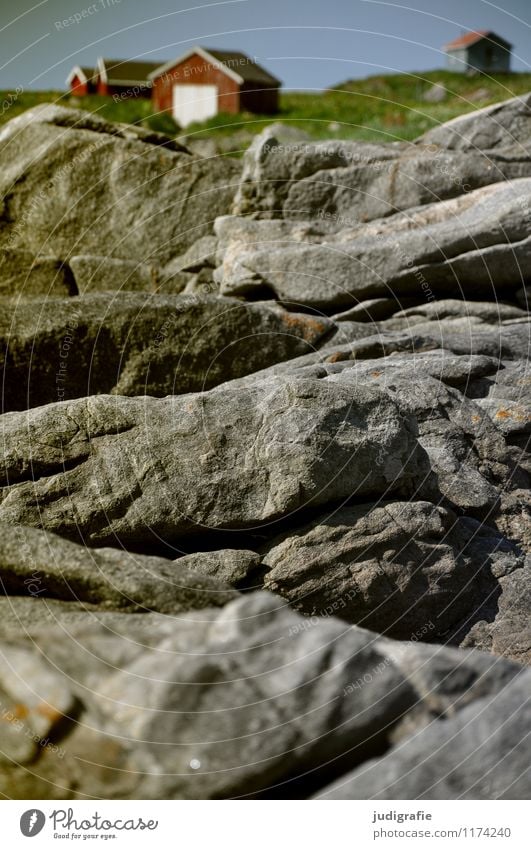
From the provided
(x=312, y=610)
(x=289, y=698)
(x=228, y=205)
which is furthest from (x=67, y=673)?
(x=228, y=205)

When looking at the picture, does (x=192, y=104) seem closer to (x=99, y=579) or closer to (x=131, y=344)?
(x=131, y=344)

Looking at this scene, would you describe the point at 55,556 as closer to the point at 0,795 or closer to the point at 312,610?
the point at 0,795

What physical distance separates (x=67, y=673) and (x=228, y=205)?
657 inches

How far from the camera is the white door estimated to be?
67.4 meters

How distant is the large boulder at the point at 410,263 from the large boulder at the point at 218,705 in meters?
11.8

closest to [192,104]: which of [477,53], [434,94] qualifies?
[434,94]

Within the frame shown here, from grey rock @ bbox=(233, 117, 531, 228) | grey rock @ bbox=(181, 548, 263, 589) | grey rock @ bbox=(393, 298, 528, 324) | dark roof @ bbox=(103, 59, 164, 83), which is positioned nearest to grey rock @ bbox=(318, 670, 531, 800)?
grey rock @ bbox=(181, 548, 263, 589)

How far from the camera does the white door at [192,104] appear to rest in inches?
2653

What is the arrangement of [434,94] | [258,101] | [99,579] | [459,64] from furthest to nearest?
[459,64], [434,94], [258,101], [99,579]

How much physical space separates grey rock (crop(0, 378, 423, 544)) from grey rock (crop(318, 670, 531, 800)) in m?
4.87

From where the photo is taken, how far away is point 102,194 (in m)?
21.2

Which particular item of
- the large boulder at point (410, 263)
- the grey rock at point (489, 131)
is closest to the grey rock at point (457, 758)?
the large boulder at point (410, 263)

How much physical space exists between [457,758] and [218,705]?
2031mm

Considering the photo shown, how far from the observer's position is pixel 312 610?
11320 millimetres
